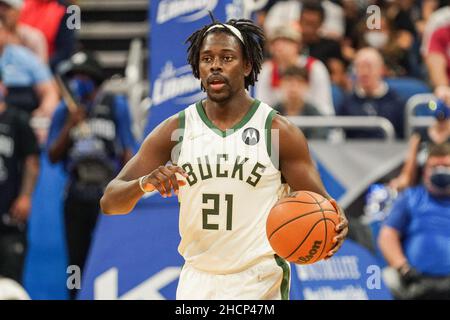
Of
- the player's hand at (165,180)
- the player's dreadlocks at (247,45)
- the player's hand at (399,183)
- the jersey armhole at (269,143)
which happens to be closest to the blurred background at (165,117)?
the player's hand at (399,183)

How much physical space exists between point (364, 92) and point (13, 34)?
145 inches

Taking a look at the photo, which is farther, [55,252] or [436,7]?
[436,7]

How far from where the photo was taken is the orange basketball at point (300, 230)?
234 inches

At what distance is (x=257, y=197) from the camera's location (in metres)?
6.19

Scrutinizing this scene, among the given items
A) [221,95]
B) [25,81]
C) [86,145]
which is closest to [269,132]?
[221,95]

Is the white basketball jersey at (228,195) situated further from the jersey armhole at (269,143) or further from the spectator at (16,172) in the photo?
the spectator at (16,172)

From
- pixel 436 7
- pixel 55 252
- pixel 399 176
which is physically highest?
pixel 436 7

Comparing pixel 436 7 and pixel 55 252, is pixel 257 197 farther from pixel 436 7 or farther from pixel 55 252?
pixel 436 7

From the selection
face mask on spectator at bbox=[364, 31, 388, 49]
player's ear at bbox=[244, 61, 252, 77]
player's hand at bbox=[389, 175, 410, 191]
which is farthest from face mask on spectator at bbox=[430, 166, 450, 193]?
player's ear at bbox=[244, 61, 252, 77]

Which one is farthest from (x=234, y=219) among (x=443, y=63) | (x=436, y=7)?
(x=436, y=7)

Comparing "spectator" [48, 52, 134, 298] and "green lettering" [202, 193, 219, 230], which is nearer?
"green lettering" [202, 193, 219, 230]

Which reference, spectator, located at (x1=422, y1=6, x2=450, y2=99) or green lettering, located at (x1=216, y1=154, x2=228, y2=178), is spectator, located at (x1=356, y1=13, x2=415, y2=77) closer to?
spectator, located at (x1=422, y1=6, x2=450, y2=99)

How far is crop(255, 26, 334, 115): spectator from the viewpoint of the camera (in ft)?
37.9

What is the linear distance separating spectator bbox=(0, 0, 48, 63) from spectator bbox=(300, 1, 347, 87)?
9.24ft
